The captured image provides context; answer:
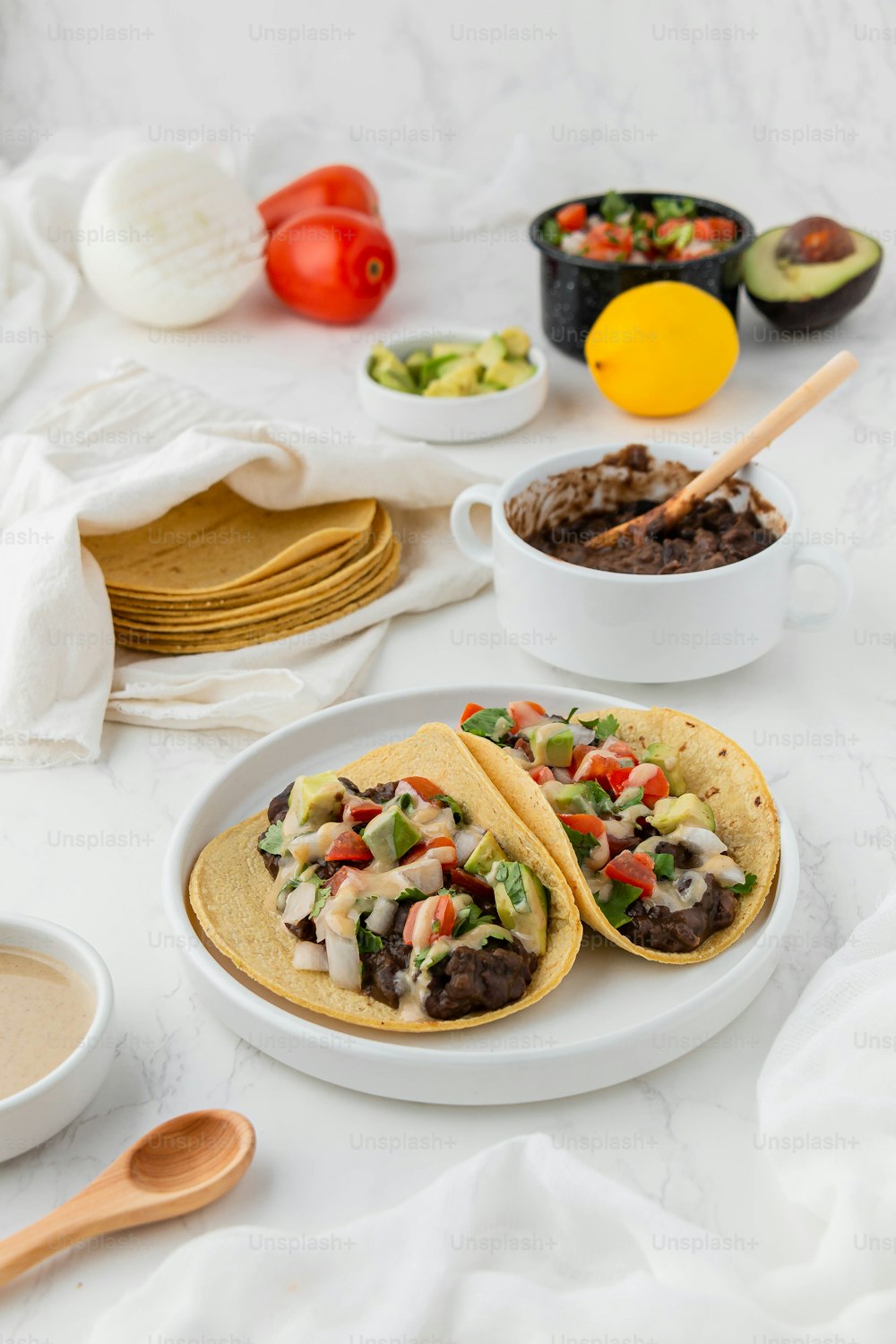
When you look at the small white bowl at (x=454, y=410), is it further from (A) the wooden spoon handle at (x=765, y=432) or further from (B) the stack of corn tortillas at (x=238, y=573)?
(A) the wooden spoon handle at (x=765, y=432)

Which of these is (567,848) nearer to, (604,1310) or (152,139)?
(604,1310)

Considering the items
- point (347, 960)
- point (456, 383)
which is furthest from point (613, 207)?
point (347, 960)

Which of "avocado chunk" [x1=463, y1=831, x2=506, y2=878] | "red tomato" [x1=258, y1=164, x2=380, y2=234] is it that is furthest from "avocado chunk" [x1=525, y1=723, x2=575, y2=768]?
"red tomato" [x1=258, y1=164, x2=380, y2=234]

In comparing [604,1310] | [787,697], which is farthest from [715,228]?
[604,1310]

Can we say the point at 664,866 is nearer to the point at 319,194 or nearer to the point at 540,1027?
the point at 540,1027

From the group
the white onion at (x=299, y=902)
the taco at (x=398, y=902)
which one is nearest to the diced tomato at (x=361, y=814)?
the taco at (x=398, y=902)
